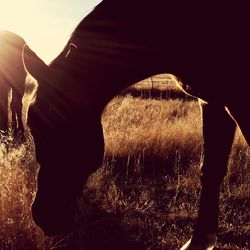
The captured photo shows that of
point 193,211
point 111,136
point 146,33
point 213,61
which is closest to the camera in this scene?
point 146,33

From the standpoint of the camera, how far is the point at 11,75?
8.55 m

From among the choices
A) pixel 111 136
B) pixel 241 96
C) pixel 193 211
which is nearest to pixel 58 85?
pixel 241 96

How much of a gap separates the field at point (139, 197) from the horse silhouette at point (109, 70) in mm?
933

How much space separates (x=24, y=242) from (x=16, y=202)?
17.6 inches

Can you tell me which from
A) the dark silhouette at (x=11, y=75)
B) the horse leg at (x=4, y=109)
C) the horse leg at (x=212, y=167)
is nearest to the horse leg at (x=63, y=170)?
the horse leg at (x=212, y=167)

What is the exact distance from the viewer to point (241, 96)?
3.01 m

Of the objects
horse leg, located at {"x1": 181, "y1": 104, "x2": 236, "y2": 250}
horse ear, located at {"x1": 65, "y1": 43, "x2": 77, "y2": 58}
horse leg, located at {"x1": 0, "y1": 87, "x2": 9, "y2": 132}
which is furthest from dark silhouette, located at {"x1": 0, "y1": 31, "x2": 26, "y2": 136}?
horse ear, located at {"x1": 65, "y1": 43, "x2": 77, "y2": 58}

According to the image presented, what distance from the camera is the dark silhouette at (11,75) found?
8.41 meters

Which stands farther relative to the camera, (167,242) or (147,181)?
(147,181)

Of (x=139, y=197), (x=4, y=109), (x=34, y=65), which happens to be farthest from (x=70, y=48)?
(x=4, y=109)

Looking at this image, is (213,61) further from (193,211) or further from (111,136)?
(111,136)

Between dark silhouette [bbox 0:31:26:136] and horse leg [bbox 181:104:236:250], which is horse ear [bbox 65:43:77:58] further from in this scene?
dark silhouette [bbox 0:31:26:136]

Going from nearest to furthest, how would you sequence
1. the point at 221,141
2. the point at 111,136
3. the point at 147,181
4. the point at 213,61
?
1. the point at 213,61
2. the point at 221,141
3. the point at 147,181
4. the point at 111,136

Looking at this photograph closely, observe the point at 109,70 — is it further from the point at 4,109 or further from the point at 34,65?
the point at 4,109
